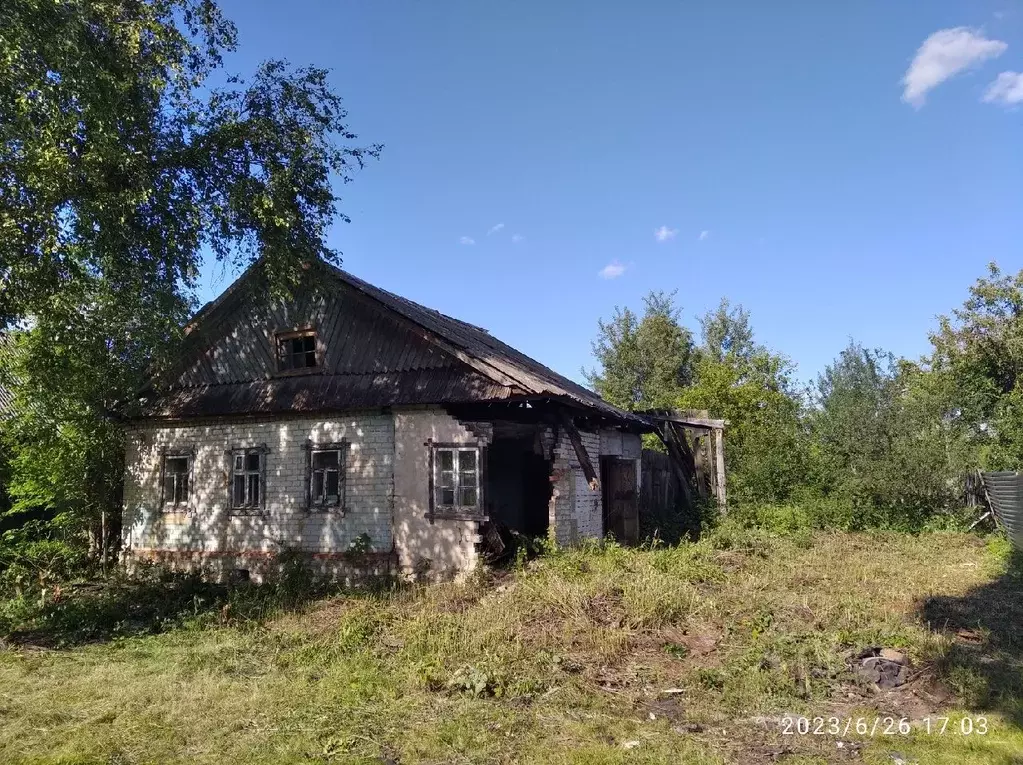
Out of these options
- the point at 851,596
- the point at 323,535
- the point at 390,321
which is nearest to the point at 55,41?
the point at 390,321

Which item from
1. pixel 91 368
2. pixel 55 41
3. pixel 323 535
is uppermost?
pixel 55 41

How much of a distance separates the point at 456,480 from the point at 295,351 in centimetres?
459

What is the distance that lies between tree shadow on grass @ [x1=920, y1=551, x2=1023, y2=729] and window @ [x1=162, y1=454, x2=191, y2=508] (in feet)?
42.4

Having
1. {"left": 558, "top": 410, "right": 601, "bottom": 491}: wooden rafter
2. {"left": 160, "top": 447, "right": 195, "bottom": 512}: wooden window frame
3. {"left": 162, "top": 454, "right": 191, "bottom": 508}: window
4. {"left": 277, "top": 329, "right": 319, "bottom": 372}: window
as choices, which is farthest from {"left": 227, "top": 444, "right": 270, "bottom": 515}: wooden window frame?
{"left": 558, "top": 410, "right": 601, "bottom": 491}: wooden rafter

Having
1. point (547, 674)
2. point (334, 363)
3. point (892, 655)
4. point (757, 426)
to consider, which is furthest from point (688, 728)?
point (757, 426)

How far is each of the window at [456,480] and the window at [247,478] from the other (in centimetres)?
374

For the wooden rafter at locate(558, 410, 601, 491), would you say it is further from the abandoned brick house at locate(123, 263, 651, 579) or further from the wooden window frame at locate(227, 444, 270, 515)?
the wooden window frame at locate(227, 444, 270, 515)

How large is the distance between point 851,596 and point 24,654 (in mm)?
10434

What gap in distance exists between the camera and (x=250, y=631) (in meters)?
9.48

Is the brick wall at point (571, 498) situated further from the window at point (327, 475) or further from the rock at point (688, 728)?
the rock at point (688, 728)

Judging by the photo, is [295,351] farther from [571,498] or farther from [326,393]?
[571,498]

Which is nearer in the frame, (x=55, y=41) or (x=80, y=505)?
(x=55, y=41)

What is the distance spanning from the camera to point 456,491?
11.9m

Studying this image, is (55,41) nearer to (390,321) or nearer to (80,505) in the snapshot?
(390,321)
